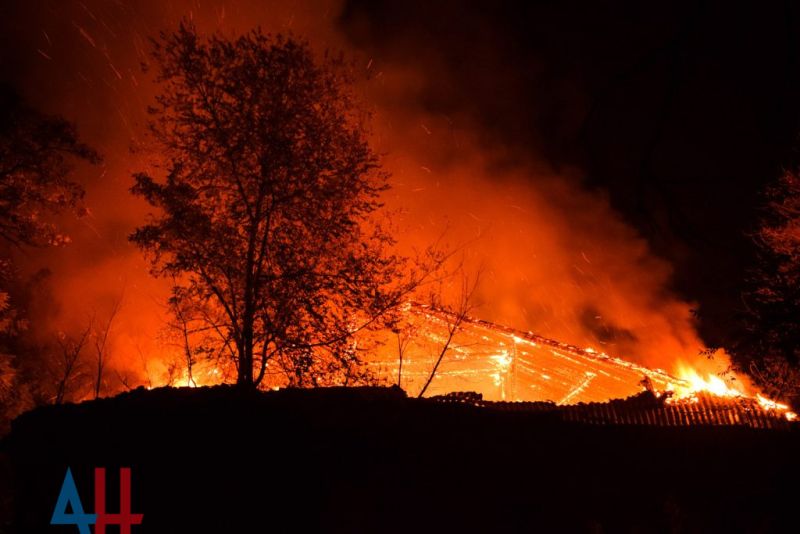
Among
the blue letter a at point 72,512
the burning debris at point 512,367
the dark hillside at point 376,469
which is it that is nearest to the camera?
the blue letter a at point 72,512

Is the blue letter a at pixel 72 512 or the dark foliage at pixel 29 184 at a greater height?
the dark foliage at pixel 29 184

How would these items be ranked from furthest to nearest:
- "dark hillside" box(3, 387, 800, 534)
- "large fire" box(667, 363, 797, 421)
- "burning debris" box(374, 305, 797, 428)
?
1. "burning debris" box(374, 305, 797, 428)
2. "large fire" box(667, 363, 797, 421)
3. "dark hillside" box(3, 387, 800, 534)

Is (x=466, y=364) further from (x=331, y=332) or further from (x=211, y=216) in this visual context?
(x=211, y=216)

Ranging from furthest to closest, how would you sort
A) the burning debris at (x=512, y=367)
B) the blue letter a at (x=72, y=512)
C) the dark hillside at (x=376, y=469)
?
the burning debris at (x=512, y=367) < the dark hillside at (x=376, y=469) < the blue letter a at (x=72, y=512)

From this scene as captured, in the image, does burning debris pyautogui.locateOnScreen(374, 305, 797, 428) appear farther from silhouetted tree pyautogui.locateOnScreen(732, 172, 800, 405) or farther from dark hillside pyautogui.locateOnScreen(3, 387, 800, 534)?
dark hillside pyautogui.locateOnScreen(3, 387, 800, 534)

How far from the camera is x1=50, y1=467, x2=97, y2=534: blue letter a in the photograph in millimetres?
4844

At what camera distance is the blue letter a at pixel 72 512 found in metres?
4.84

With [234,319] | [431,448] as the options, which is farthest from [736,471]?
[234,319]

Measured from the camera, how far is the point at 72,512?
489 centimetres

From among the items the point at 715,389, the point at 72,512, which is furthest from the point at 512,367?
the point at 72,512

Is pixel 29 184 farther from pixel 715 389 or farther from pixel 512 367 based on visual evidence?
pixel 715 389

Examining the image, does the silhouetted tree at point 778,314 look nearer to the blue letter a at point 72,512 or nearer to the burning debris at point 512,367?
the burning debris at point 512,367

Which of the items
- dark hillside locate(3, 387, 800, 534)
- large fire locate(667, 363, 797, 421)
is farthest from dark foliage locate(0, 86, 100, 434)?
large fire locate(667, 363, 797, 421)

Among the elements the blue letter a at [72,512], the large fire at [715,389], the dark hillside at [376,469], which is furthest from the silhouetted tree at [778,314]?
the blue letter a at [72,512]
